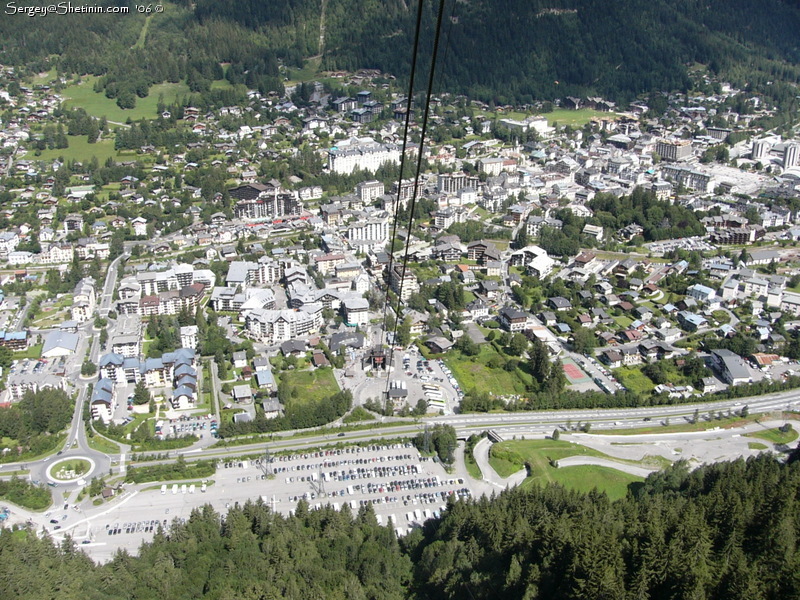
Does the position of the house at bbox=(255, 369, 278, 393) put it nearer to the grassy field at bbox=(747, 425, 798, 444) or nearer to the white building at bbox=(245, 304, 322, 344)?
the white building at bbox=(245, 304, 322, 344)

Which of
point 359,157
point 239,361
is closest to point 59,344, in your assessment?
point 239,361

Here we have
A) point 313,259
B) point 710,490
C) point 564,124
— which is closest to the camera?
point 710,490

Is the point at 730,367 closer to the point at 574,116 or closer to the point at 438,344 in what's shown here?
the point at 438,344

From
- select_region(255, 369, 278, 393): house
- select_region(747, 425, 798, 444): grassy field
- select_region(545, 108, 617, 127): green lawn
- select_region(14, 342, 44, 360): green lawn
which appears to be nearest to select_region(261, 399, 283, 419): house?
select_region(255, 369, 278, 393): house

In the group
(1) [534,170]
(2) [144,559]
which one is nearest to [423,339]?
(2) [144,559]

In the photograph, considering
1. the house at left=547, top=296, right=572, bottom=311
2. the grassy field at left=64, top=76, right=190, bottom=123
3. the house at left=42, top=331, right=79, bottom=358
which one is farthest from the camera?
the grassy field at left=64, top=76, right=190, bottom=123

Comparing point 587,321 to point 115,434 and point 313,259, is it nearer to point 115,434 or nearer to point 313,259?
point 313,259
